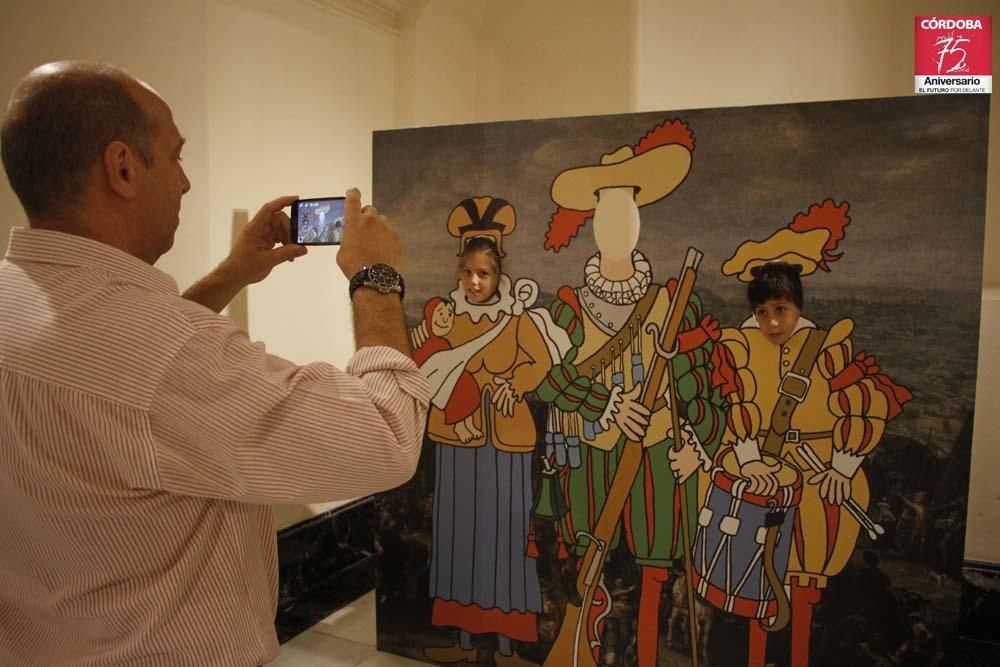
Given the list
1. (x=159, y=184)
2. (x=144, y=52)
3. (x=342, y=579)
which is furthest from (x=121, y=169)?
(x=342, y=579)

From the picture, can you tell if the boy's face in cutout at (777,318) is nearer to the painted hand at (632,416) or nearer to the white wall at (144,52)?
the painted hand at (632,416)

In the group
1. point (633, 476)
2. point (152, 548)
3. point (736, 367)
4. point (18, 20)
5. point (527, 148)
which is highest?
point (18, 20)

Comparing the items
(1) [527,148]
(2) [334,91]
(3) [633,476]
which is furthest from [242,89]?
(3) [633,476]

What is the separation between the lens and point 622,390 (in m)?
2.32

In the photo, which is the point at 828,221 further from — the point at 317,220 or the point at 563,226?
the point at 317,220

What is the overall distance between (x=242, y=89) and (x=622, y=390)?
1.88 metres

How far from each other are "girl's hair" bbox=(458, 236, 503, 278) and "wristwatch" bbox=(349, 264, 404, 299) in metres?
1.26

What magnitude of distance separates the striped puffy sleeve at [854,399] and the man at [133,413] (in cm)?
143

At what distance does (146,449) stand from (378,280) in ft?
1.38

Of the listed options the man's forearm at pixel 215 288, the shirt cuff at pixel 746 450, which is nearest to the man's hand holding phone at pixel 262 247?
the man's forearm at pixel 215 288

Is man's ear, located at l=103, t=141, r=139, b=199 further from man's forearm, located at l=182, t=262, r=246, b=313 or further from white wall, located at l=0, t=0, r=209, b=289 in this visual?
white wall, located at l=0, t=0, r=209, b=289

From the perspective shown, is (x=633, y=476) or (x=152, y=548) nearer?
(x=152, y=548)

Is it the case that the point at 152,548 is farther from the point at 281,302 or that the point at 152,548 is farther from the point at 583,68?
the point at 583,68

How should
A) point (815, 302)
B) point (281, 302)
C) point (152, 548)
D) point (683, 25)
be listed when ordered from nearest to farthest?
point (152, 548) → point (815, 302) → point (281, 302) → point (683, 25)
